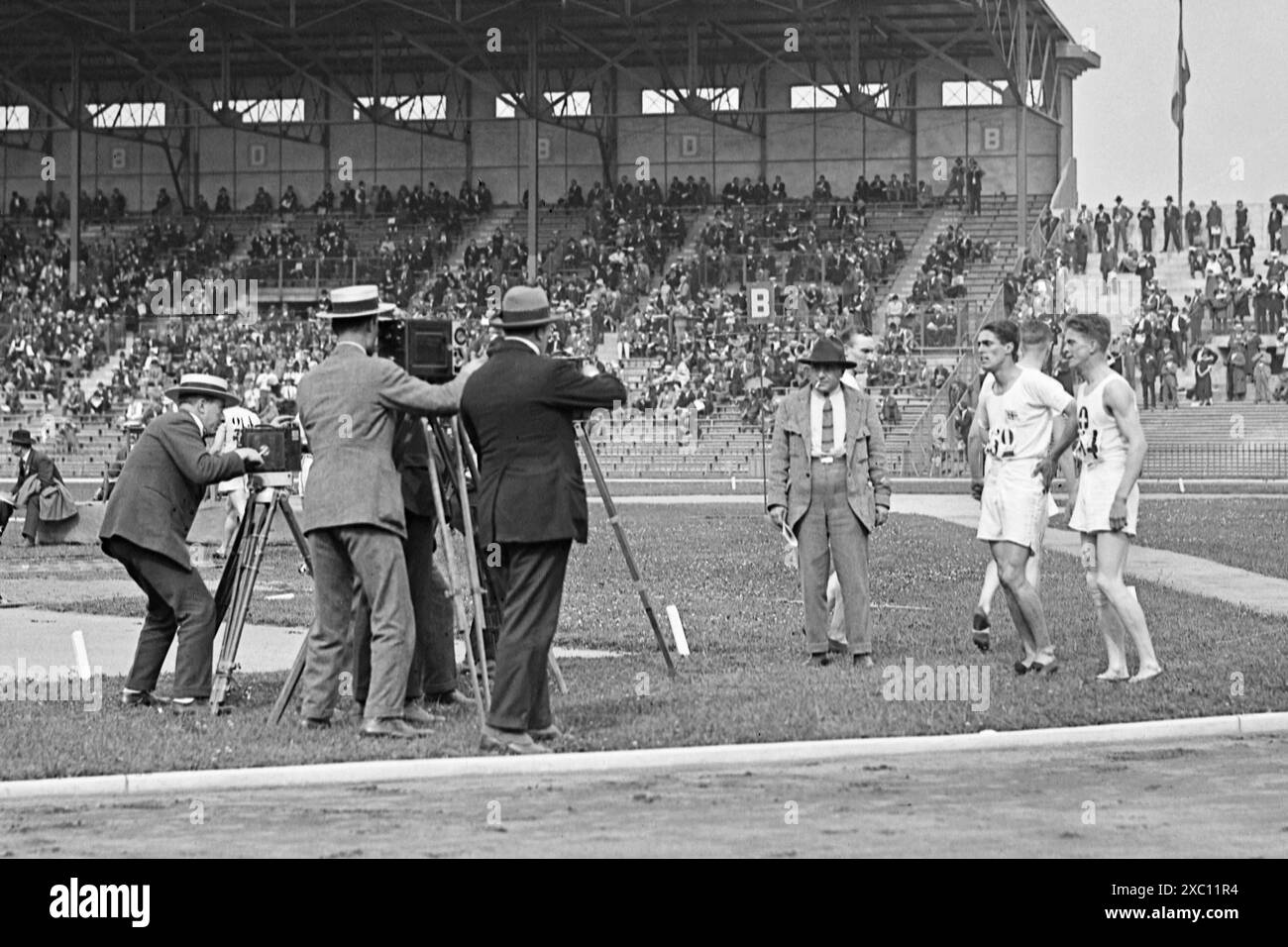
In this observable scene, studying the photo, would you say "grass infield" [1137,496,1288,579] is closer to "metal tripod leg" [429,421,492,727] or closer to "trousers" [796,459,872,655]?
"trousers" [796,459,872,655]

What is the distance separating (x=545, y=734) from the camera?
980 centimetres

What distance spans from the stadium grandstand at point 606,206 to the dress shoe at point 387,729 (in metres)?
32.8

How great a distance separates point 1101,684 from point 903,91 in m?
52.3

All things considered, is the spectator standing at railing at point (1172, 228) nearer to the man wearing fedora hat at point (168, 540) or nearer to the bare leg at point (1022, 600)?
the bare leg at point (1022, 600)

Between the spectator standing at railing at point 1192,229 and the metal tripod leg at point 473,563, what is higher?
the spectator standing at railing at point 1192,229

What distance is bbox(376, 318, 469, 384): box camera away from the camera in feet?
34.3

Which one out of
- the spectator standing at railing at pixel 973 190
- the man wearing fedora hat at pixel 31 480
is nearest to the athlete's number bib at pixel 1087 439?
the man wearing fedora hat at pixel 31 480

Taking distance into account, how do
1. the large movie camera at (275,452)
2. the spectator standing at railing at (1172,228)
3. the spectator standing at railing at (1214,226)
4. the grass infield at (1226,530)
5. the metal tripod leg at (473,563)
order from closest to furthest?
the metal tripod leg at (473,563) < the large movie camera at (275,452) < the grass infield at (1226,530) < the spectator standing at railing at (1214,226) < the spectator standing at railing at (1172,228)

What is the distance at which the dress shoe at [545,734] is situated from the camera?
385 inches

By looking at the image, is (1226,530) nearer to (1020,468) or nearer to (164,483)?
(1020,468)

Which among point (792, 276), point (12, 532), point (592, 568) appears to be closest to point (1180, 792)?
point (592, 568)

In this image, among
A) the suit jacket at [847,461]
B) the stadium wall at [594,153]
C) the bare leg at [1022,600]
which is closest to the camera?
the bare leg at [1022,600]

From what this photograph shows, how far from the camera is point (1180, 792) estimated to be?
8617 millimetres
